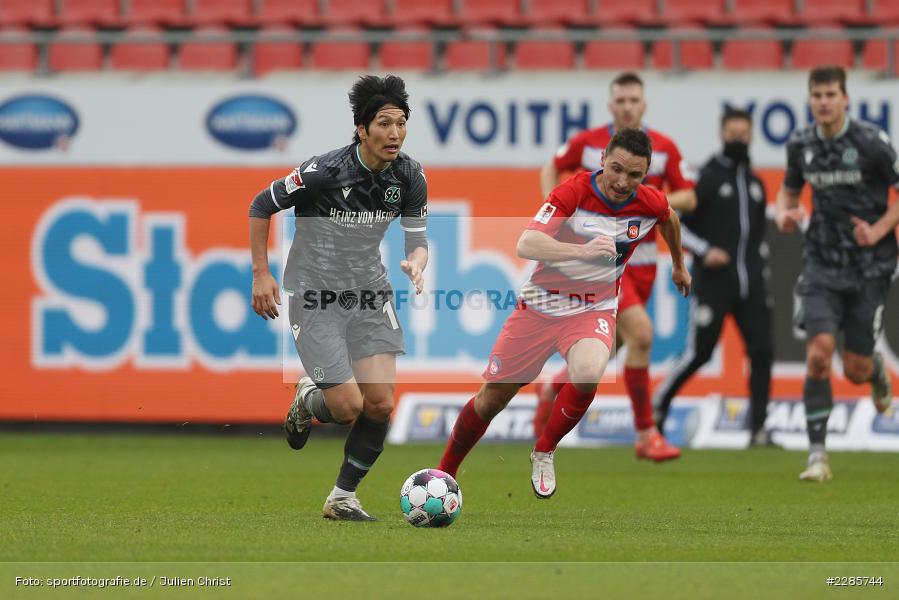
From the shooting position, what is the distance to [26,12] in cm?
1638

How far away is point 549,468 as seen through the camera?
7789 millimetres

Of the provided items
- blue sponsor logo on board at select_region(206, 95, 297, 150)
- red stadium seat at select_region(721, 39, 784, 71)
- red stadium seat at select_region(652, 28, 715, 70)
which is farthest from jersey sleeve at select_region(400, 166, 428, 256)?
red stadium seat at select_region(721, 39, 784, 71)

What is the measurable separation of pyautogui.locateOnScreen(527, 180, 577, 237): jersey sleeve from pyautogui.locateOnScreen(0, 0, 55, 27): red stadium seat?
9526 mm

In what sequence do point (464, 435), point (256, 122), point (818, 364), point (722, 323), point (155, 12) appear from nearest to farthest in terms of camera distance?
point (464, 435)
point (818, 364)
point (722, 323)
point (256, 122)
point (155, 12)

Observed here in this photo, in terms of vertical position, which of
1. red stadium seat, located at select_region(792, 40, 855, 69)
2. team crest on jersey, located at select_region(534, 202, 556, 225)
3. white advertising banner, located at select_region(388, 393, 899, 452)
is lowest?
white advertising banner, located at select_region(388, 393, 899, 452)

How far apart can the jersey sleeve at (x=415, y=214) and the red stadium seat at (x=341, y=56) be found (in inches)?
309

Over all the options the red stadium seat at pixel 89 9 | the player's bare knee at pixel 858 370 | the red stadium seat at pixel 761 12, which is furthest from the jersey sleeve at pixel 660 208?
the red stadium seat at pixel 89 9

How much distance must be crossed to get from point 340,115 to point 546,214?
5.87 metres

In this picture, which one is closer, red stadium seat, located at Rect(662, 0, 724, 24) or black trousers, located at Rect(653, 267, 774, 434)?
black trousers, located at Rect(653, 267, 774, 434)

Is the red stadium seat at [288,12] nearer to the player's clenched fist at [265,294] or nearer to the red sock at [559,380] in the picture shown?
the red sock at [559,380]

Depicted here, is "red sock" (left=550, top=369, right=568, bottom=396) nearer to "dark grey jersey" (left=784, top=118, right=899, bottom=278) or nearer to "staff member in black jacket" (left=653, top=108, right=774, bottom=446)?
→ "staff member in black jacket" (left=653, top=108, right=774, bottom=446)

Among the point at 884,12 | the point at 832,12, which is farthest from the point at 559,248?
the point at 884,12

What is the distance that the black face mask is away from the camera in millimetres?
12281

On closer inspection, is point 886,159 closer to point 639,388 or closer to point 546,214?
point 639,388
